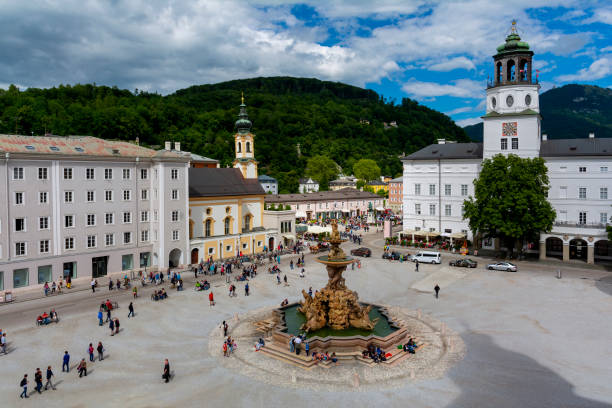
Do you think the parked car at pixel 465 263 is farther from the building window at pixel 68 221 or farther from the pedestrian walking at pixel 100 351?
the building window at pixel 68 221

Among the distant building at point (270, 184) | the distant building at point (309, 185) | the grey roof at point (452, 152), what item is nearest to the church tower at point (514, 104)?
the grey roof at point (452, 152)

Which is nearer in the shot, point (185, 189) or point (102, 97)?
point (185, 189)

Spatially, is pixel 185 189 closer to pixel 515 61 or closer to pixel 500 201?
pixel 500 201

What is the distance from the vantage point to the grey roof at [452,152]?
179ft

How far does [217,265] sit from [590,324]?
31806mm

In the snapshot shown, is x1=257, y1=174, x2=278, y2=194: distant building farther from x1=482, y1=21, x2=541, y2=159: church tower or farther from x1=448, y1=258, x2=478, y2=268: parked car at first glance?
x1=448, y1=258, x2=478, y2=268: parked car

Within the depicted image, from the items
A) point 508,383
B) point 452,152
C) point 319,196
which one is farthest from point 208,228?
point 319,196

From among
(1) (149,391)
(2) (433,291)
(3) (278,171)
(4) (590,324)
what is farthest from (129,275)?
(3) (278,171)

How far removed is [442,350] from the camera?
73.7ft

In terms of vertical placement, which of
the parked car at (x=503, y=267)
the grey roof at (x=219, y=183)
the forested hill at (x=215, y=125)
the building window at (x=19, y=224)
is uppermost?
the forested hill at (x=215, y=125)

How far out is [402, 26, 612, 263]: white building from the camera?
45.8 metres

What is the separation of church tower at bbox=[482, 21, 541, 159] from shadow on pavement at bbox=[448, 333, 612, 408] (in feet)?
111

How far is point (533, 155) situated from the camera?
48875 mm

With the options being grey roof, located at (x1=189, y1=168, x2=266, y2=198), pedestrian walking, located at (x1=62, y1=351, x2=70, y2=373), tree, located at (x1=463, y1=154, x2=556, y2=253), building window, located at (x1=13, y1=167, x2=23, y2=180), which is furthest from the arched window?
tree, located at (x1=463, y1=154, x2=556, y2=253)
